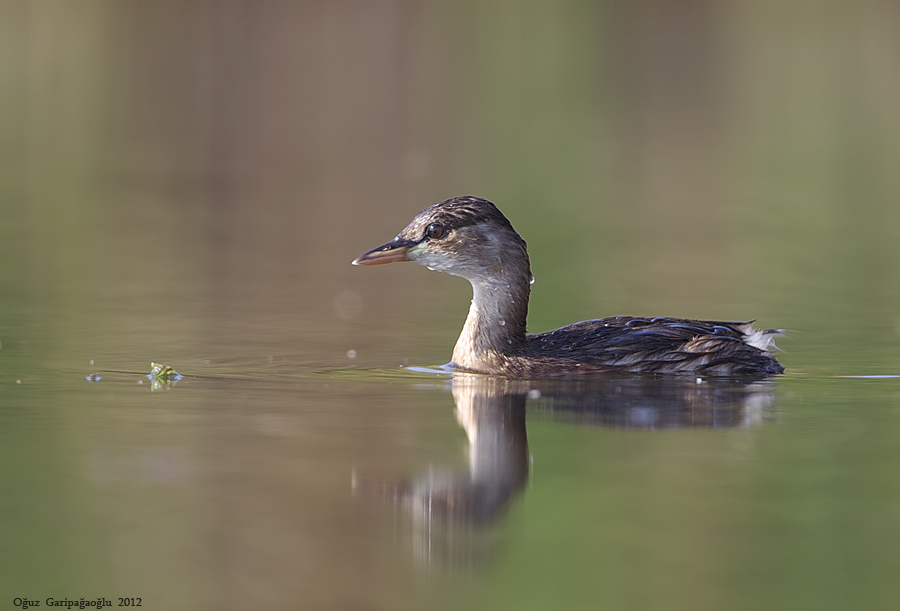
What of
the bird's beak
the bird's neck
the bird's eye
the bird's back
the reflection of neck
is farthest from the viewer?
the bird's eye

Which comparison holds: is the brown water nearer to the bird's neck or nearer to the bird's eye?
the bird's neck

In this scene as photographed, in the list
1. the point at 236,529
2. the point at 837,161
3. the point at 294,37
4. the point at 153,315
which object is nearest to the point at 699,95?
the point at 837,161

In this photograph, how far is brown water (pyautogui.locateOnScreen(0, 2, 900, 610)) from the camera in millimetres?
5371

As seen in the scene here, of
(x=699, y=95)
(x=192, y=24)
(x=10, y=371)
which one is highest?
(x=192, y=24)

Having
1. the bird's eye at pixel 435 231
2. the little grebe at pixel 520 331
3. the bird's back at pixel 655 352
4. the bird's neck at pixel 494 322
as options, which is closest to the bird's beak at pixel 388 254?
the little grebe at pixel 520 331

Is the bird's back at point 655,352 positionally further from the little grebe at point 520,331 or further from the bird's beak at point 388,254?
the bird's beak at point 388,254

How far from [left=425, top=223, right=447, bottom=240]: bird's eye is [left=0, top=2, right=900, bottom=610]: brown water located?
86 centimetres

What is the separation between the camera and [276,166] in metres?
25.2

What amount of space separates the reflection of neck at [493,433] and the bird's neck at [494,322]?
1.10ft

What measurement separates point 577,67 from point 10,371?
34942mm

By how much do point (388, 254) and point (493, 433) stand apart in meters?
2.58

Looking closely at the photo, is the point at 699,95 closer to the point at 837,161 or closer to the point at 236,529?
the point at 837,161

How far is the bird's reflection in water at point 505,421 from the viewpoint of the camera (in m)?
5.83

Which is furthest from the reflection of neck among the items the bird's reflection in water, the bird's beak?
the bird's beak
